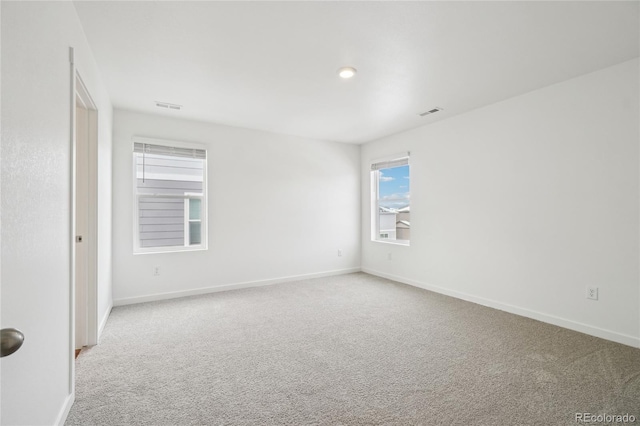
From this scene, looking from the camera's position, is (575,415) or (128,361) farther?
(128,361)

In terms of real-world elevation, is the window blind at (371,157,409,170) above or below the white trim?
below

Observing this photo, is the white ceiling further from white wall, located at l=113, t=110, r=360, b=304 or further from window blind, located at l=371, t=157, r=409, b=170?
window blind, located at l=371, t=157, r=409, b=170

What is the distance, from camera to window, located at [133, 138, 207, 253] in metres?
4.05

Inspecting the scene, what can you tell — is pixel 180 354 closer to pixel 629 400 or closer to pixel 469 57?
pixel 629 400

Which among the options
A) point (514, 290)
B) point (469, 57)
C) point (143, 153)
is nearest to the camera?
point (469, 57)

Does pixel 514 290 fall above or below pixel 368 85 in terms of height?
below

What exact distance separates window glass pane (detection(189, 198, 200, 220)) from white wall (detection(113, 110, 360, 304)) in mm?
191

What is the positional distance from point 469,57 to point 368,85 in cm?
95

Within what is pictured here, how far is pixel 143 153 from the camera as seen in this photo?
4.02 metres

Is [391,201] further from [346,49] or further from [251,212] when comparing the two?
[346,49]

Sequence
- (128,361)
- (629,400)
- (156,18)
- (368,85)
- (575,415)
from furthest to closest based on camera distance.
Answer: (368,85) → (128,361) → (156,18) → (629,400) → (575,415)

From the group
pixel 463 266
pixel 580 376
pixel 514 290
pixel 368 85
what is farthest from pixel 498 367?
pixel 368 85

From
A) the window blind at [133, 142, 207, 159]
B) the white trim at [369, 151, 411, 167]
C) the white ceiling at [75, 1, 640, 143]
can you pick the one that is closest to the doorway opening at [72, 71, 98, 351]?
the white ceiling at [75, 1, 640, 143]

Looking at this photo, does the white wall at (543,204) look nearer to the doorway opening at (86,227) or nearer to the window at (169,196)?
the window at (169,196)
